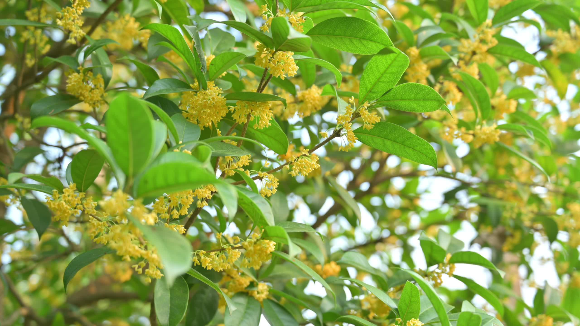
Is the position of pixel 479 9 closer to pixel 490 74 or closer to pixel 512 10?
pixel 512 10

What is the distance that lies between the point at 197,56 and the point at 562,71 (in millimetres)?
2226

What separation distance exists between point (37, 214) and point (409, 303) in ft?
4.13

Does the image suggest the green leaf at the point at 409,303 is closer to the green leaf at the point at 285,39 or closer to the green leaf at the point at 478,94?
the green leaf at the point at 285,39

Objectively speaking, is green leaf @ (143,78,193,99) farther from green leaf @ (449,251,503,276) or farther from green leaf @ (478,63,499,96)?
green leaf @ (478,63,499,96)

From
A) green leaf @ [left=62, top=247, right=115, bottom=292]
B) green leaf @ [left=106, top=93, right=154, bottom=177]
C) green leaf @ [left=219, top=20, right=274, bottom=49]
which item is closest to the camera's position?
green leaf @ [left=106, top=93, right=154, bottom=177]

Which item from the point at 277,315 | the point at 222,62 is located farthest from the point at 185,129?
the point at 277,315

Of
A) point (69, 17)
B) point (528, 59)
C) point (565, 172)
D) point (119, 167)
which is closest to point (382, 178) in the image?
point (528, 59)

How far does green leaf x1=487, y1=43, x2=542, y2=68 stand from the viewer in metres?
1.96

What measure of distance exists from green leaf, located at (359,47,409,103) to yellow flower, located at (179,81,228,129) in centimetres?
37

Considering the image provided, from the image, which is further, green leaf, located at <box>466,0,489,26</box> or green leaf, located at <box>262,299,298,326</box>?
green leaf, located at <box>466,0,489,26</box>

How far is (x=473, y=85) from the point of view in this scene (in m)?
1.80

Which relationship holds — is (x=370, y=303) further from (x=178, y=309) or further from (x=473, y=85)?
(x=473, y=85)

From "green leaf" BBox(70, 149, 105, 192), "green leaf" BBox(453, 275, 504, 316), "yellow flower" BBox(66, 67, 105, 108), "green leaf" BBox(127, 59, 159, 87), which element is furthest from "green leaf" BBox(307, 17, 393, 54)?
"green leaf" BBox(453, 275, 504, 316)

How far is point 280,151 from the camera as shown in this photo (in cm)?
140
